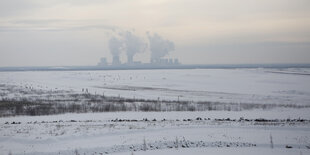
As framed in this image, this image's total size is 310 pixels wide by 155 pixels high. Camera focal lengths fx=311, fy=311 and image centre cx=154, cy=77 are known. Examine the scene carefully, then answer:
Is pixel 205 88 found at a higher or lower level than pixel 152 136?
higher

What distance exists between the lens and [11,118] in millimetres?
25297

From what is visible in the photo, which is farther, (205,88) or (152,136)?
(205,88)

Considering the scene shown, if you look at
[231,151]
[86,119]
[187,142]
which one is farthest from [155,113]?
[231,151]

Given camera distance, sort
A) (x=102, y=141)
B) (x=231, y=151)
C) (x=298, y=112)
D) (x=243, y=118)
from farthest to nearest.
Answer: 1. (x=298, y=112)
2. (x=243, y=118)
3. (x=102, y=141)
4. (x=231, y=151)

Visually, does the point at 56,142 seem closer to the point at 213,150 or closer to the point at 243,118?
the point at 213,150

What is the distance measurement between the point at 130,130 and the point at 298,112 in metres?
15.6

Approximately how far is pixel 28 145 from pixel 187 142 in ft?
29.0

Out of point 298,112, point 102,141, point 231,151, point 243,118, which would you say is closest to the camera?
point 231,151

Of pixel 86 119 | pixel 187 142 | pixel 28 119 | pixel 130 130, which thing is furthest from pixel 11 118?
pixel 187 142

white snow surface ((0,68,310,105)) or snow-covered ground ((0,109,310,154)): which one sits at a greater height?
white snow surface ((0,68,310,105))

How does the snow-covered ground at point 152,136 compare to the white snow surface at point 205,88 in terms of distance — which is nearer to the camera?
the snow-covered ground at point 152,136

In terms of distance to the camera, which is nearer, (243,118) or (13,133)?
(13,133)

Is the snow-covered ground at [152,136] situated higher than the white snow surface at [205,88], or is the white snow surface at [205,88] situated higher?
the white snow surface at [205,88]

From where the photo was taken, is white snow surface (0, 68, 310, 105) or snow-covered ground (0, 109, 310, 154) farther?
white snow surface (0, 68, 310, 105)
